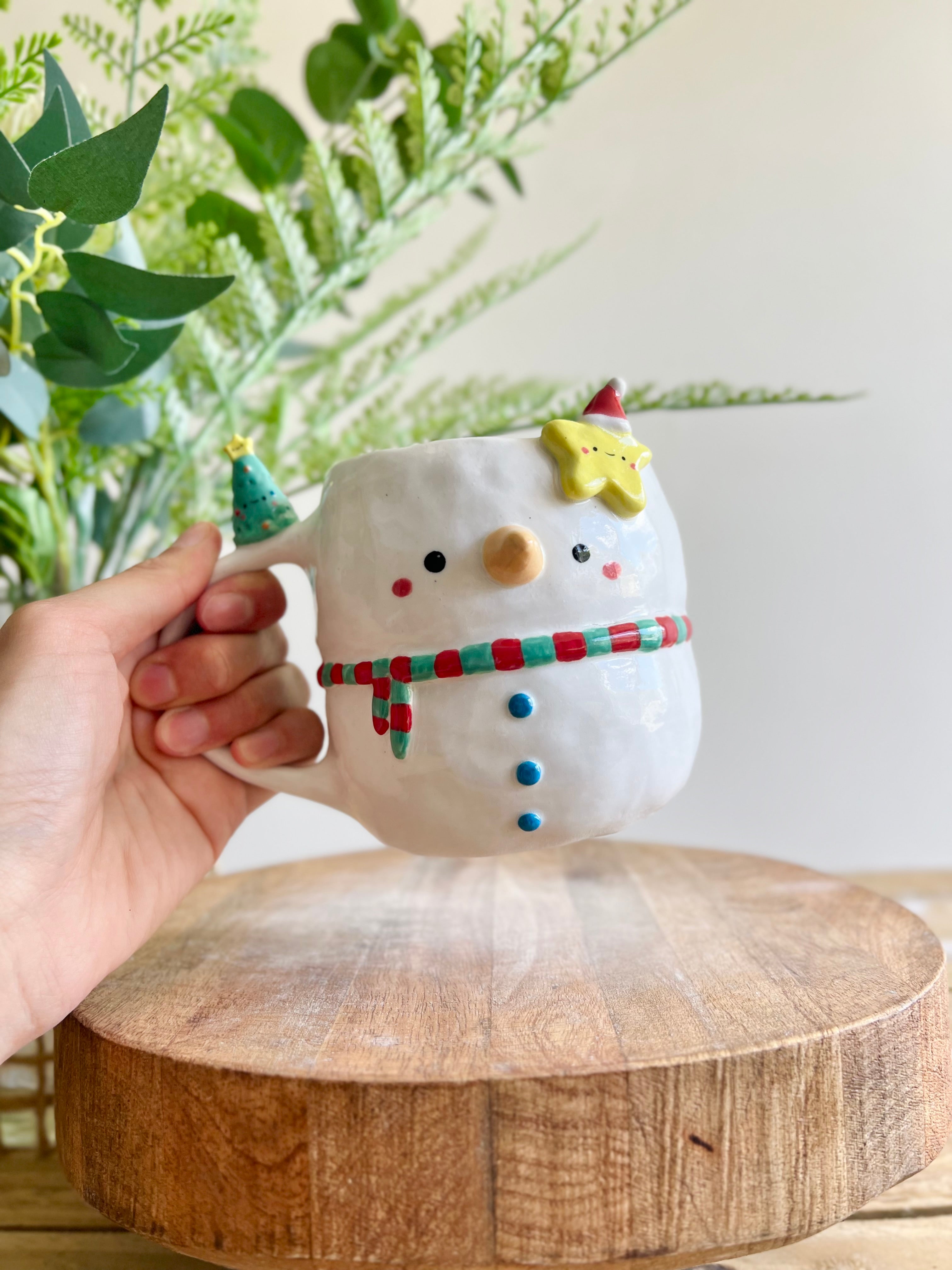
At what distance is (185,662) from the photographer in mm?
659

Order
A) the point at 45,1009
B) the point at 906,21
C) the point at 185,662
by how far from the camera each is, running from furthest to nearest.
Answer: the point at 906,21 → the point at 185,662 → the point at 45,1009

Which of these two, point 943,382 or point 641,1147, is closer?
point 641,1147

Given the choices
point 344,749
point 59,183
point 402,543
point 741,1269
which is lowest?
point 741,1269

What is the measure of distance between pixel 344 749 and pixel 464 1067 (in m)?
0.20

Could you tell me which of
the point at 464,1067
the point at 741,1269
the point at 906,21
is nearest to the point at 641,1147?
the point at 464,1067

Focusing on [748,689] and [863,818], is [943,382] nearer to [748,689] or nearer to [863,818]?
[748,689]

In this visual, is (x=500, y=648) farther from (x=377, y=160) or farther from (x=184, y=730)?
(x=377, y=160)

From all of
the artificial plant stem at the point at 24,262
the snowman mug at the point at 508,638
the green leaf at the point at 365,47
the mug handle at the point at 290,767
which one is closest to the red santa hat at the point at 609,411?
the snowman mug at the point at 508,638

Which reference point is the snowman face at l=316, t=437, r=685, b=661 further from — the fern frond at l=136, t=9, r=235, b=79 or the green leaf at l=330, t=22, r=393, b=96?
the green leaf at l=330, t=22, r=393, b=96

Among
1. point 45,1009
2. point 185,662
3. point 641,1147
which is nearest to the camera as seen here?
point 641,1147

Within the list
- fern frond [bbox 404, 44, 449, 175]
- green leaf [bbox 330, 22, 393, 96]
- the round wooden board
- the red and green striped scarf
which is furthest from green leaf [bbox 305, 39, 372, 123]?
the round wooden board

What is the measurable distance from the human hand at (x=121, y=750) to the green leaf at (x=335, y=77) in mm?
387

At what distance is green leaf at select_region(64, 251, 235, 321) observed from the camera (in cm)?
53

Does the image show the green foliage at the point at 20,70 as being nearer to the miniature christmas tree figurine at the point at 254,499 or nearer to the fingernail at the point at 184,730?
the miniature christmas tree figurine at the point at 254,499
